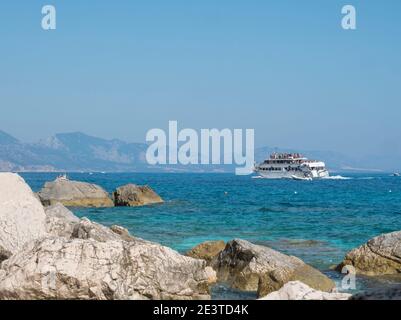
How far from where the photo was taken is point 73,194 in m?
52.7

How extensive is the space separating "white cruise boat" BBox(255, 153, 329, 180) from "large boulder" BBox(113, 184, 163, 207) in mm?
97418

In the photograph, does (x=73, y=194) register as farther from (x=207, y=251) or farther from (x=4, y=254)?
(x=4, y=254)

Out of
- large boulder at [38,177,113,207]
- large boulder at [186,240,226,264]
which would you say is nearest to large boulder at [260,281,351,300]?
large boulder at [186,240,226,264]

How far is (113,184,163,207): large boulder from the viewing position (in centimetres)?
5372

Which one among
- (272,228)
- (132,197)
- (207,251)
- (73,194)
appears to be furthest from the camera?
(132,197)

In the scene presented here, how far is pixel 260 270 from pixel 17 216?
20.4 ft

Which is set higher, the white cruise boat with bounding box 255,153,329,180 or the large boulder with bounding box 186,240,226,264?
the large boulder with bounding box 186,240,226,264

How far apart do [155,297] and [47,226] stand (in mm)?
5412

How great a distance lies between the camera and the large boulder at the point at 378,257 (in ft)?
61.3

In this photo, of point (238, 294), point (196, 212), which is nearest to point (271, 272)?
point (238, 294)

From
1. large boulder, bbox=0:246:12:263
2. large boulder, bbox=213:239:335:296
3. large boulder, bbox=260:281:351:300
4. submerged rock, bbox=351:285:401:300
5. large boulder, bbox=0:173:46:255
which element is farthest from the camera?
large boulder, bbox=213:239:335:296

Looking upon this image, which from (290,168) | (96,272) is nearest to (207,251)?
(96,272)

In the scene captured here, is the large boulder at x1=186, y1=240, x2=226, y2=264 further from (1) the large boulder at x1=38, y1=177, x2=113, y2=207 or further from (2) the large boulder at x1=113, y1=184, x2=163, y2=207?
(2) the large boulder at x1=113, y1=184, x2=163, y2=207

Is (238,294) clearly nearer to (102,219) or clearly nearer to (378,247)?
(378,247)
